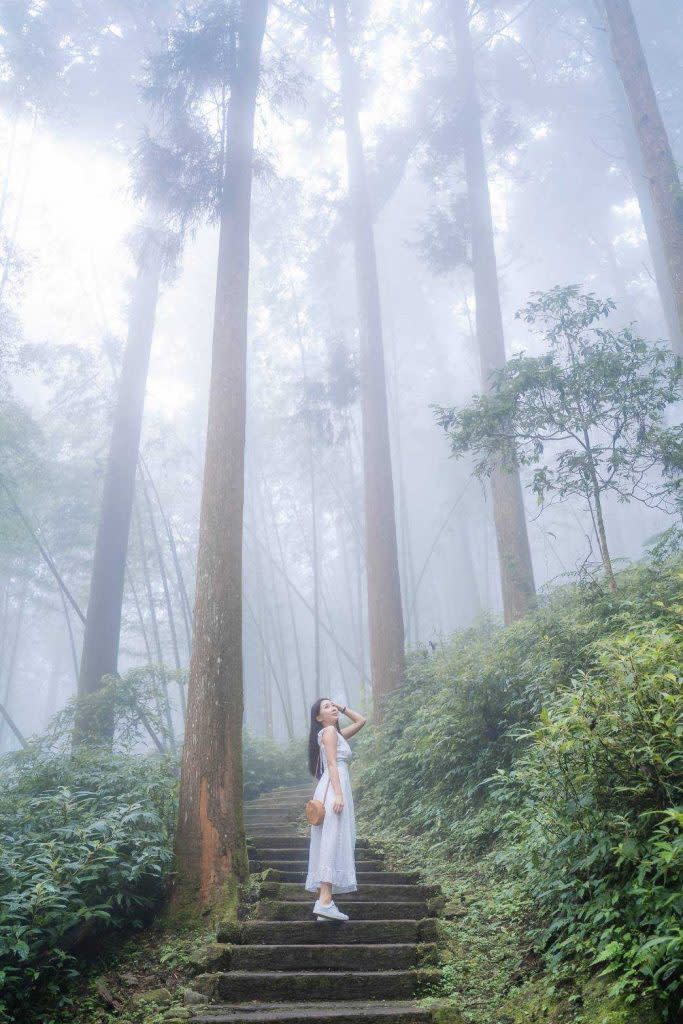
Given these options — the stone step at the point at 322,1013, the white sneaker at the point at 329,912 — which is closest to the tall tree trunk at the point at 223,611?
the white sneaker at the point at 329,912

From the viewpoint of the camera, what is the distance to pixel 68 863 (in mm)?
4020

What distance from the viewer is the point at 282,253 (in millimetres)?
18734

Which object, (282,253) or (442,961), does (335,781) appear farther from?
(282,253)

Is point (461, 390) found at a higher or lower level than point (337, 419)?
higher

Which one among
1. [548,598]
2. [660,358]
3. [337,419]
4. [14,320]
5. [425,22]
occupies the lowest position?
[548,598]

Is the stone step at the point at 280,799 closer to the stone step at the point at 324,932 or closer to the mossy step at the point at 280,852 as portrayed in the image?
the mossy step at the point at 280,852

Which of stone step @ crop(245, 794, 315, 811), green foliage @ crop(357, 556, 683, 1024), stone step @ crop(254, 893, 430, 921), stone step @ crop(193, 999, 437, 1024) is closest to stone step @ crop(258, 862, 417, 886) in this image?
green foliage @ crop(357, 556, 683, 1024)

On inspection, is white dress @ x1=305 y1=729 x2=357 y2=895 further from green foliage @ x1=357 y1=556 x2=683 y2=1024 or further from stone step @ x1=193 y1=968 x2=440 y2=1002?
green foliage @ x1=357 y1=556 x2=683 y2=1024

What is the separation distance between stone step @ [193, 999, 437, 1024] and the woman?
2.30 ft

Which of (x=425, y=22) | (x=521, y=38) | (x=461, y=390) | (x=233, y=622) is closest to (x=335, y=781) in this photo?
(x=233, y=622)

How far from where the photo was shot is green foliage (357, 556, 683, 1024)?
9.38ft

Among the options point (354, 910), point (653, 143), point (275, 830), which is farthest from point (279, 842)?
point (653, 143)

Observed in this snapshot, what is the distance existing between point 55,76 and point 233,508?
1329cm

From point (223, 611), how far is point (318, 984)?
272cm
